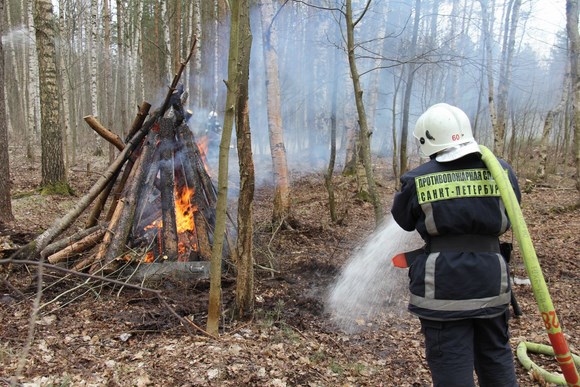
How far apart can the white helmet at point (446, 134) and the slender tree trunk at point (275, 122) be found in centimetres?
526

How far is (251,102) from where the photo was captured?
78.9 ft

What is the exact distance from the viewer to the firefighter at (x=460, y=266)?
2277 mm

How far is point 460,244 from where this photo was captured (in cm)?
232

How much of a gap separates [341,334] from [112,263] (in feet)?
9.49

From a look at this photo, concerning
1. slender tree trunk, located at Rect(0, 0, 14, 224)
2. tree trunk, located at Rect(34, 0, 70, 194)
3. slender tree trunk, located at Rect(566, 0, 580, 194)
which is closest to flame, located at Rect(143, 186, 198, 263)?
slender tree trunk, located at Rect(0, 0, 14, 224)

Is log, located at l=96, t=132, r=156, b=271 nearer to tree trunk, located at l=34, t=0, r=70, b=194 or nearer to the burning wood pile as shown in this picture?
the burning wood pile

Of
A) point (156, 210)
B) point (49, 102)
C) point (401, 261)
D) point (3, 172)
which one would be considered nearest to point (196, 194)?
point (156, 210)

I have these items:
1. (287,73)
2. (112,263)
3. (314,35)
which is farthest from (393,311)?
(287,73)

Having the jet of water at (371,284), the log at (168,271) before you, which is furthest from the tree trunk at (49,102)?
the jet of water at (371,284)

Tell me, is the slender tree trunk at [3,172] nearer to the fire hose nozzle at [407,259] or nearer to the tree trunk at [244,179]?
the tree trunk at [244,179]

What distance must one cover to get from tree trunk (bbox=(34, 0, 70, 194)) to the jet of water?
7.71 metres

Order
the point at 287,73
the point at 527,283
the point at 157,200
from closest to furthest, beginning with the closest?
the point at 527,283, the point at 157,200, the point at 287,73

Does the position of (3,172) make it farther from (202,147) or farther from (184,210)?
(184,210)

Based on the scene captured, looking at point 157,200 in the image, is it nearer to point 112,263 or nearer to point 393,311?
point 112,263
